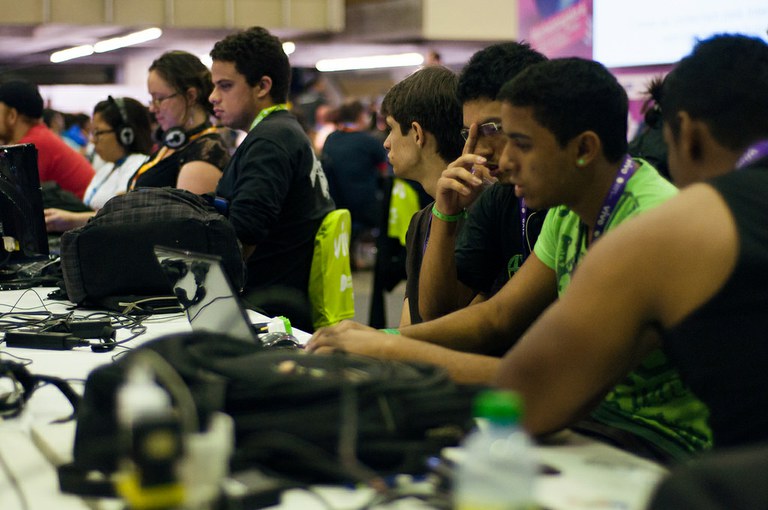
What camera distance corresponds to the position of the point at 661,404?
1549 mm

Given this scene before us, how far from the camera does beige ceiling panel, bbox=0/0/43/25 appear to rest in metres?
10.6

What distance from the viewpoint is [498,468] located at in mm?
889

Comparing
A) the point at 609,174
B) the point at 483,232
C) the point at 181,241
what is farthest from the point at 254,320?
the point at 609,174

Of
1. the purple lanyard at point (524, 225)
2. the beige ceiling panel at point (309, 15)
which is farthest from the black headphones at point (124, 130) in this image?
the beige ceiling panel at point (309, 15)

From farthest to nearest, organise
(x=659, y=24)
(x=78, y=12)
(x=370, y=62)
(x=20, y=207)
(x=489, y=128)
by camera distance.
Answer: (x=370, y=62) → (x=78, y=12) → (x=659, y=24) → (x=20, y=207) → (x=489, y=128)

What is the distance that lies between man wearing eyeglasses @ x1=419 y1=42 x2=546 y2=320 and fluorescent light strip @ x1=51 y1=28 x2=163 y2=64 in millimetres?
10269

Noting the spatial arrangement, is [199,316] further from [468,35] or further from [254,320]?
[468,35]

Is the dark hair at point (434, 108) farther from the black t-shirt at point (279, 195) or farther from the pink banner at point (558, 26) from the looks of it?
the pink banner at point (558, 26)

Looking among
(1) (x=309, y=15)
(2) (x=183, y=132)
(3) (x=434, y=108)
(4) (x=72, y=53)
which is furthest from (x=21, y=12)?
(3) (x=434, y=108)

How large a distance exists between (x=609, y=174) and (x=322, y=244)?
155 cm

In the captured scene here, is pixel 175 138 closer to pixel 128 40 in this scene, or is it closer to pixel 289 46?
pixel 128 40

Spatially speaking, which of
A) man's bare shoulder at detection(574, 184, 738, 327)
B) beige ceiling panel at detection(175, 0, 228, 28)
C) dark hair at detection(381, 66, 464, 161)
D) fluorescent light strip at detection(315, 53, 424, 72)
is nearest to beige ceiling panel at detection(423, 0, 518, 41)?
fluorescent light strip at detection(315, 53, 424, 72)

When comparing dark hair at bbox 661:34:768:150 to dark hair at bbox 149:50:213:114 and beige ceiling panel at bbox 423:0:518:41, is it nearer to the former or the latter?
dark hair at bbox 149:50:213:114

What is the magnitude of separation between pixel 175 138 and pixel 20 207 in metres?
0.77
